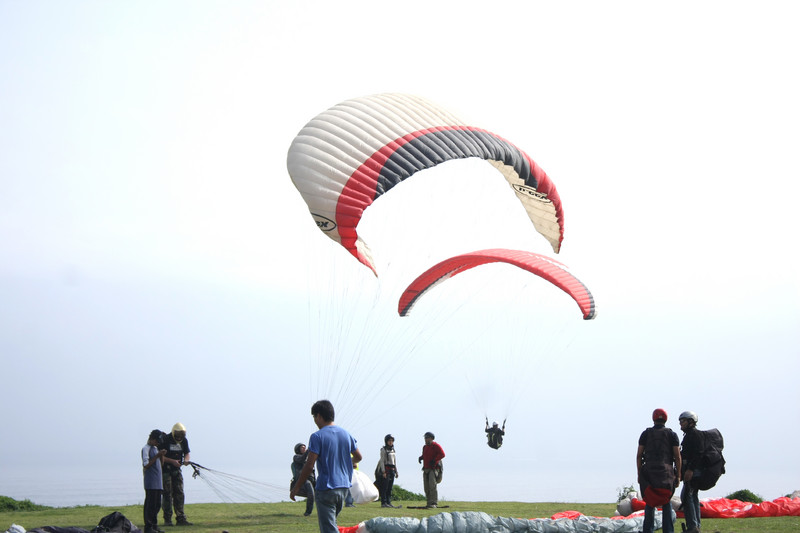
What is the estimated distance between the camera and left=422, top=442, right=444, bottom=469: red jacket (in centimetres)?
1393

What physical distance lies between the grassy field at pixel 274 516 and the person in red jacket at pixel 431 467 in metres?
0.36

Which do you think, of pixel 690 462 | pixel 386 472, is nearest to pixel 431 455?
pixel 386 472

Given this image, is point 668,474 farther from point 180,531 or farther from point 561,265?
point 561,265

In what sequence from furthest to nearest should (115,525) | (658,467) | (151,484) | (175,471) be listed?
(175,471), (151,484), (115,525), (658,467)

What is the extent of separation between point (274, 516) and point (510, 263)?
5.09 metres

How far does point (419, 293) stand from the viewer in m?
14.9

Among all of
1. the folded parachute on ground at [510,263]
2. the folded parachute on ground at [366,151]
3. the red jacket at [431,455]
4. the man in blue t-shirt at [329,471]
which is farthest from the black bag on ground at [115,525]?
the folded parachute on ground at [510,263]

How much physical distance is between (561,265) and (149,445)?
7609 mm

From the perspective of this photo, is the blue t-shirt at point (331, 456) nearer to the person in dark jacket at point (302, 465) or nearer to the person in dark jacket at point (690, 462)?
the person in dark jacket at point (690, 462)

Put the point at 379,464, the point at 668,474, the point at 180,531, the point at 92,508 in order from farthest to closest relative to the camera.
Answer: the point at 379,464 < the point at 92,508 < the point at 180,531 < the point at 668,474

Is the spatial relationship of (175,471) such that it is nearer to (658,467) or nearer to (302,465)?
(302,465)

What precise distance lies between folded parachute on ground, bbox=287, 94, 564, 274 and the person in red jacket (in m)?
3.82


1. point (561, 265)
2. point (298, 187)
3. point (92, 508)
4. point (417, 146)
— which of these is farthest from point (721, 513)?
point (92, 508)

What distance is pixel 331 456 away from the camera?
6453 millimetres
